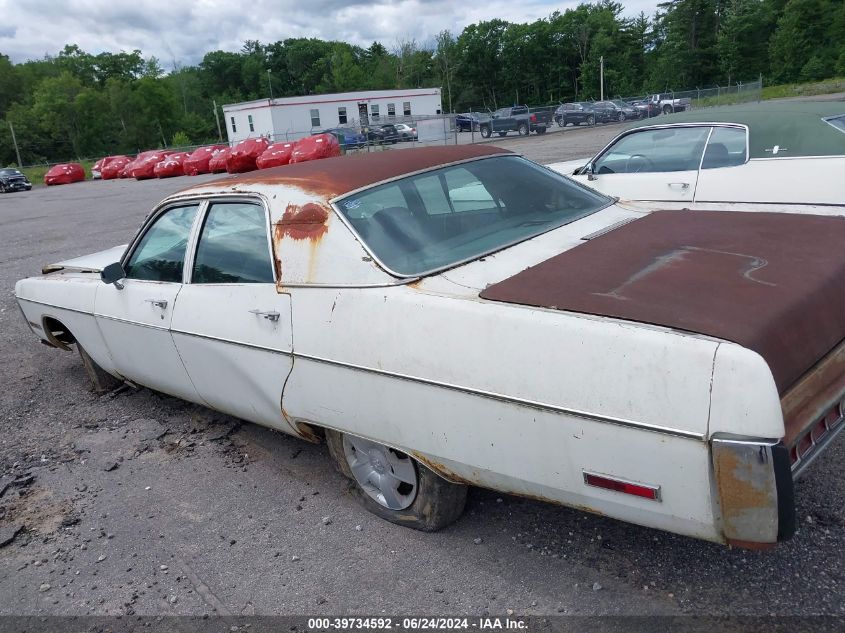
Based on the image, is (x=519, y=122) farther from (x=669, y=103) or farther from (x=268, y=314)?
(x=268, y=314)

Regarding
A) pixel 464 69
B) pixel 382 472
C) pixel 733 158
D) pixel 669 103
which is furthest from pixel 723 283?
pixel 464 69

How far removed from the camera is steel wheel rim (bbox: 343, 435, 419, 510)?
2.93m

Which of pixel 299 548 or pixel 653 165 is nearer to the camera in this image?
pixel 299 548

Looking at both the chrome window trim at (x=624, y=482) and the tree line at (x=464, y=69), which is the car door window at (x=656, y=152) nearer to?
the chrome window trim at (x=624, y=482)

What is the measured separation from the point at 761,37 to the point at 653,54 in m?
14.9

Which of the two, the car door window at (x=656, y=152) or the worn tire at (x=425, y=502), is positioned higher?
the car door window at (x=656, y=152)

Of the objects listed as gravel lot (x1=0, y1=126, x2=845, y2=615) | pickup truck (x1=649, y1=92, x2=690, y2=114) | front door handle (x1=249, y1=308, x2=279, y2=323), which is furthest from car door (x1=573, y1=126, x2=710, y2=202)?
pickup truck (x1=649, y1=92, x2=690, y2=114)

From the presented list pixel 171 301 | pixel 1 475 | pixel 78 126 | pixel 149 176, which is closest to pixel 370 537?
pixel 171 301

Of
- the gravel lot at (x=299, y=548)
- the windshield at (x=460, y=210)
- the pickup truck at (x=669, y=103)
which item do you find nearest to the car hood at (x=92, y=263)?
the gravel lot at (x=299, y=548)

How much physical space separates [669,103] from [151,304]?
37752 mm

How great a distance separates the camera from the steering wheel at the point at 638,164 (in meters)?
6.35

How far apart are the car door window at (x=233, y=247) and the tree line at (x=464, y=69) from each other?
63.4m

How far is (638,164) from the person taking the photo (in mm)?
6449

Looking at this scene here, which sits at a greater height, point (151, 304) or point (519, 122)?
point (151, 304)
